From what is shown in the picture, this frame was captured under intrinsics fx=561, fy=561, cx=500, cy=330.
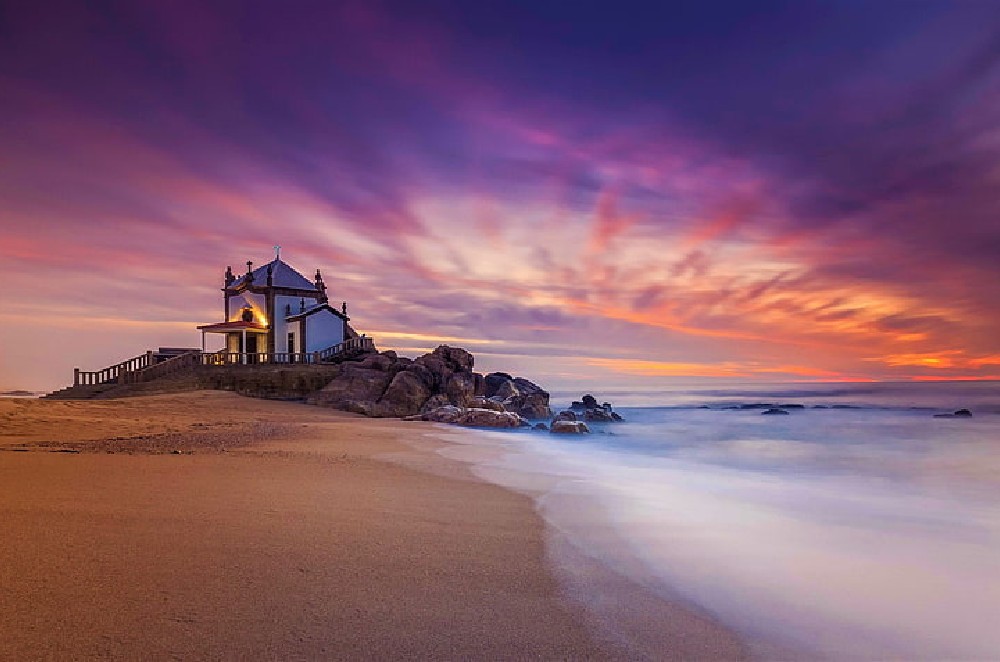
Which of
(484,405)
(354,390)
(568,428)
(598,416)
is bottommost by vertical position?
(598,416)

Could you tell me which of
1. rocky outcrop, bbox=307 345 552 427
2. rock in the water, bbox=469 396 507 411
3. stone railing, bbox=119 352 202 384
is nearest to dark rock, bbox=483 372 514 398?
rocky outcrop, bbox=307 345 552 427

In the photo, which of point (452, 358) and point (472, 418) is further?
point (452, 358)

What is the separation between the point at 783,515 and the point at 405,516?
4984 millimetres

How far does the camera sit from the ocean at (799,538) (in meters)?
3.72

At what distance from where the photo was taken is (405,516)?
212 inches

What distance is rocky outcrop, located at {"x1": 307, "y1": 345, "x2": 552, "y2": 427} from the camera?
2517 cm

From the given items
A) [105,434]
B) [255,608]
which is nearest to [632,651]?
[255,608]

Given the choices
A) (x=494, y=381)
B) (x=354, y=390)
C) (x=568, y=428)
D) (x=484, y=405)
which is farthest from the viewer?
(x=494, y=381)

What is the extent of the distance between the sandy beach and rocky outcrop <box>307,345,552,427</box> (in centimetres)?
1574

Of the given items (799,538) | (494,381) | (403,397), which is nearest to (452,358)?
(403,397)

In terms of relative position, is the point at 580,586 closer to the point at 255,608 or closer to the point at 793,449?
the point at 255,608

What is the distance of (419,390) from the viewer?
87.0 feet

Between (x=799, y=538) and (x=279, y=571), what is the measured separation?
5233mm

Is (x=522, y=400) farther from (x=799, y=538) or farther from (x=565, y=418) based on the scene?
(x=799, y=538)
